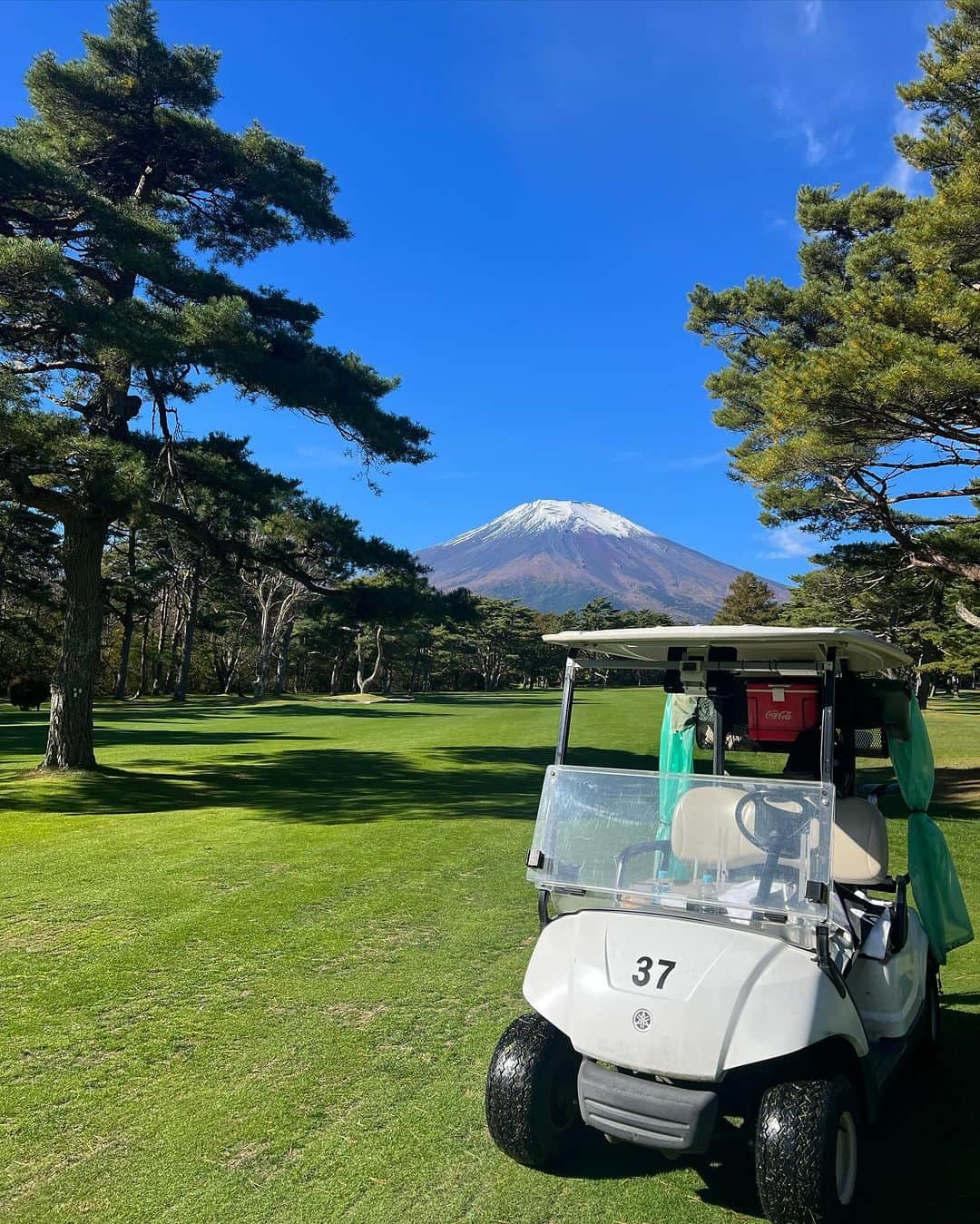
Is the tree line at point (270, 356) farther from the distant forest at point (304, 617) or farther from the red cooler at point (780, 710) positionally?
the red cooler at point (780, 710)

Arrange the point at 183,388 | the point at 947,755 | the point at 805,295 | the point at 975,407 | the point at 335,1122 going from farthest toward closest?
the point at 947,755, the point at 805,295, the point at 183,388, the point at 975,407, the point at 335,1122

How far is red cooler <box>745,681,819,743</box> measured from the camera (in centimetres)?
438

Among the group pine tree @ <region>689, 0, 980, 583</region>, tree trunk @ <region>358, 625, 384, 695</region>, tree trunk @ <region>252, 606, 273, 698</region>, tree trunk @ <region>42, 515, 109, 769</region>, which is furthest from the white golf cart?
tree trunk @ <region>358, 625, 384, 695</region>

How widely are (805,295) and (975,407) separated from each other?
26.7ft

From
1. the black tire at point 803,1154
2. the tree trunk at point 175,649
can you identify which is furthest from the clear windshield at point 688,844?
the tree trunk at point 175,649

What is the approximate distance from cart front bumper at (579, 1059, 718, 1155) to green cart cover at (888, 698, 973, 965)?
7.20ft

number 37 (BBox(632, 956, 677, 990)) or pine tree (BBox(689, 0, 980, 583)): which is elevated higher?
pine tree (BBox(689, 0, 980, 583))

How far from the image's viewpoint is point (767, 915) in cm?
308

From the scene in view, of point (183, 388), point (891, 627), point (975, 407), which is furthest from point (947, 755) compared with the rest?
point (183, 388)

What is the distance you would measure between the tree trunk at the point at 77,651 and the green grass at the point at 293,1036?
2.85 m

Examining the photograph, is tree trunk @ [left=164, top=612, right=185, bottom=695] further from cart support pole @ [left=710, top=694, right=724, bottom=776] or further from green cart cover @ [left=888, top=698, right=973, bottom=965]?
green cart cover @ [left=888, top=698, right=973, bottom=965]

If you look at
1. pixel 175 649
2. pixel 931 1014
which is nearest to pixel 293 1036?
pixel 931 1014

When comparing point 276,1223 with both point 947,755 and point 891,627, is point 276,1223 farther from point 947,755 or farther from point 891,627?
point 947,755

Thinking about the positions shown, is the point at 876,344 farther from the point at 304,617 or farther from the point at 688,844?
the point at 304,617
